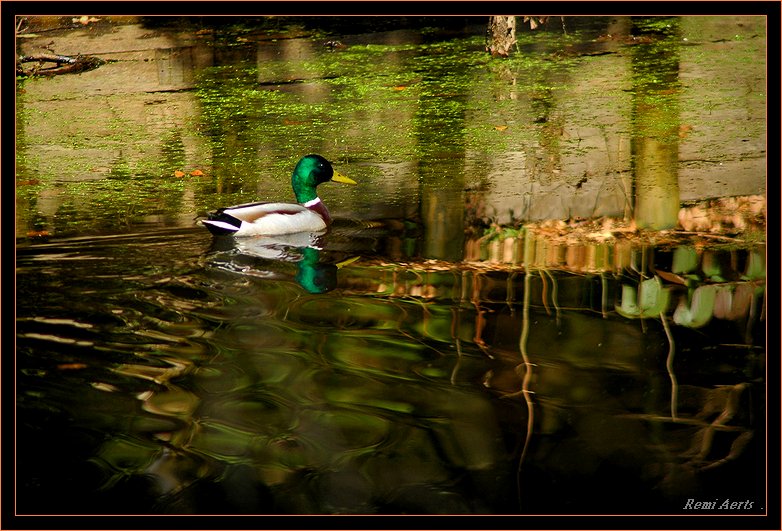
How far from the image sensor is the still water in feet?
13.0

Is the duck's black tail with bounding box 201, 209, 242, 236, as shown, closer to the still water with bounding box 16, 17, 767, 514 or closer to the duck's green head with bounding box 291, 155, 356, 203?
the still water with bounding box 16, 17, 767, 514

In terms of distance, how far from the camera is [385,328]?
17.4 feet

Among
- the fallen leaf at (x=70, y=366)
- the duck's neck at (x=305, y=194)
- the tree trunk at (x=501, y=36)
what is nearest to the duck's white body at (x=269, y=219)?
the duck's neck at (x=305, y=194)

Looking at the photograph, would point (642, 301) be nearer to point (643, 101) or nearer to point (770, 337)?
point (770, 337)

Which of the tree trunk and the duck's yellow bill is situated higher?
the tree trunk

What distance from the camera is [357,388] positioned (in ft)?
15.3

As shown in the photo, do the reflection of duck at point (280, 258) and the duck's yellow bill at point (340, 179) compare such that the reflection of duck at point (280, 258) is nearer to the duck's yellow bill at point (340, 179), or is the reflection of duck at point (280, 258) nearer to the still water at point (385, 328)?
the still water at point (385, 328)

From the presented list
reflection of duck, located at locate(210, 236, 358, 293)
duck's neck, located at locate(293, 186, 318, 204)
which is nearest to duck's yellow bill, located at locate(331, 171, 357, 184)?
duck's neck, located at locate(293, 186, 318, 204)
